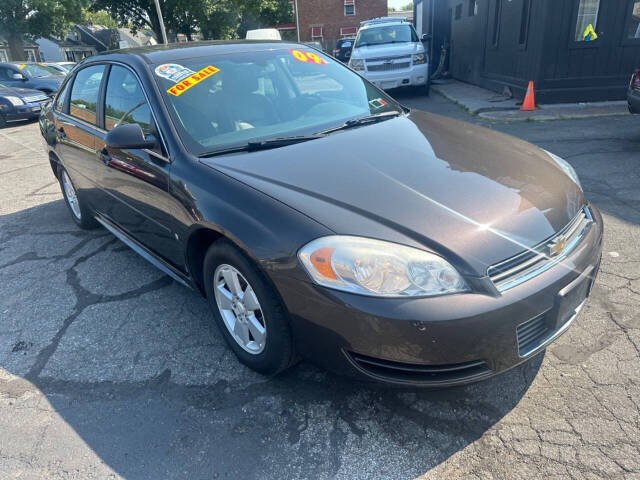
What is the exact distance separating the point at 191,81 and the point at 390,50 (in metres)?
9.45

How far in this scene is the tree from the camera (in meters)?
26.9

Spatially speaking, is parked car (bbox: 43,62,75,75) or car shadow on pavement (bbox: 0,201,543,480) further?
parked car (bbox: 43,62,75,75)

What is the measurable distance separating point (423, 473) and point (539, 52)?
30.6ft

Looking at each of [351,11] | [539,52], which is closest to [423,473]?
[539,52]

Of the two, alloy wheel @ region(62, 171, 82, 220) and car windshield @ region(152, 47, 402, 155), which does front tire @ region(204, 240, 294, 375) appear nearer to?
car windshield @ region(152, 47, 402, 155)

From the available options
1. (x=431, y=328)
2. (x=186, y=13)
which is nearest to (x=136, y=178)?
(x=431, y=328)

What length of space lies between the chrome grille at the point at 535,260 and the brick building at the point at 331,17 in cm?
4807

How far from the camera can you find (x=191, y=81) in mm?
2924

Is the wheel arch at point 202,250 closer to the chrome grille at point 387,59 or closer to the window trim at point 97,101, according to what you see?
the window trim at point 97,101

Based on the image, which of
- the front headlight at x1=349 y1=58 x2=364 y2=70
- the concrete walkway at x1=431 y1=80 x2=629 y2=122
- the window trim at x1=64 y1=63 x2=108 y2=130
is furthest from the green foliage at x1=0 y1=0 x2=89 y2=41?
the window trim at x1=64 y1=63 x2=108 y2=130

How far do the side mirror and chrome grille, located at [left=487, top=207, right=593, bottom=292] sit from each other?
1.96 metres

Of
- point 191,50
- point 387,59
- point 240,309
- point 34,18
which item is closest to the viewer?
point 240,309

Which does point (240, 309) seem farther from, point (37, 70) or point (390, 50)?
point (37, 70)

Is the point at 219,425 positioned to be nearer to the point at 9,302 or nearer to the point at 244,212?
the point at 244,212
